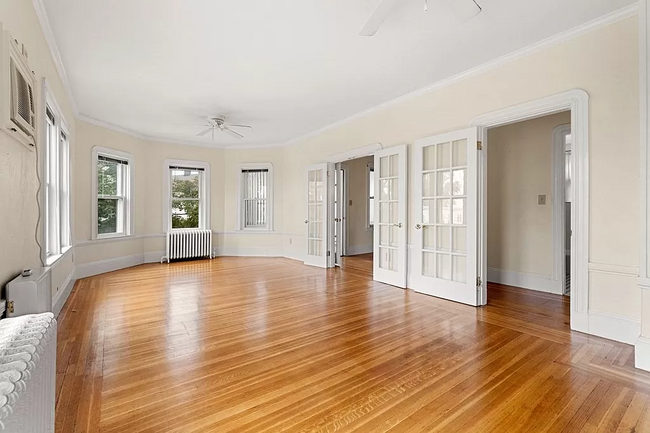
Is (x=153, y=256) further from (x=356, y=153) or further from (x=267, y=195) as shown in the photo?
(x=356, y=153)

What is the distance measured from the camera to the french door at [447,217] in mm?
3789

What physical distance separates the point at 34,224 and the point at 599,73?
5025 millimetres

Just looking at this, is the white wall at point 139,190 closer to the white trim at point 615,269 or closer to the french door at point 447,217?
the french door at point 447,217

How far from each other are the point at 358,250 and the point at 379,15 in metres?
6.69

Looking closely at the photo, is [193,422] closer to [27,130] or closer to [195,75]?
[27,130]

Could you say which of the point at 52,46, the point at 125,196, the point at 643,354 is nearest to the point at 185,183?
the point at 125,196

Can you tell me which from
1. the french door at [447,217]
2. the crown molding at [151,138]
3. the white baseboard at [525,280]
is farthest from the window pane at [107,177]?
the white baseboard at [525,280]

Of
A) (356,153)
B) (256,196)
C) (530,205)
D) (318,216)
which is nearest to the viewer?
(530,205)

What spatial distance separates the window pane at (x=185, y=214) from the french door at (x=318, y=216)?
2.86 meters

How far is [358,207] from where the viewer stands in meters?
8.57

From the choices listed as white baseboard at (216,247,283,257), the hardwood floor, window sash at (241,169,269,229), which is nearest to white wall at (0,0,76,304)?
the hardwood floor

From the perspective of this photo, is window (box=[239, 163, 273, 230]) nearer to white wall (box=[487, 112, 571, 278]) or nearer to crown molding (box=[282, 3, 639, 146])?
crown molding (box=[282, 3, 639, 146])

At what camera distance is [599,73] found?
9.36 ft

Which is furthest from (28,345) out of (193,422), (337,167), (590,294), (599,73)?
(337,167)
